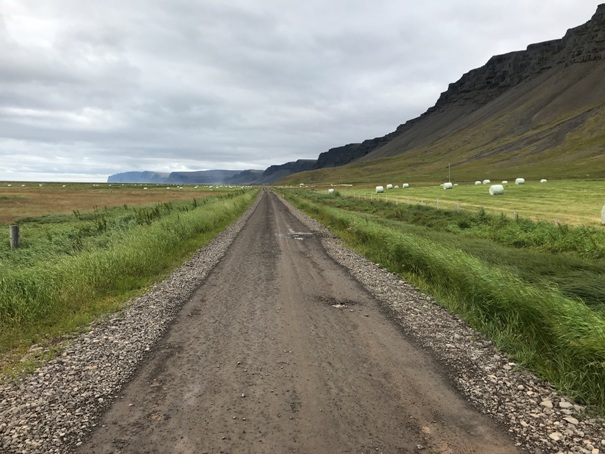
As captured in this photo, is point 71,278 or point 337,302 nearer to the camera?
point 337,302

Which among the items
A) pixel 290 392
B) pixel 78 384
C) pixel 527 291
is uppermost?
pixel 527 291

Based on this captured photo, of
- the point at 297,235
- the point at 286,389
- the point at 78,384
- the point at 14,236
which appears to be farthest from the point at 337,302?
the point at 14,236

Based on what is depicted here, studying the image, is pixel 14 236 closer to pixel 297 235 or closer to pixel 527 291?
pixel 297 235

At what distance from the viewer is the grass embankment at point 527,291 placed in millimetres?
6102

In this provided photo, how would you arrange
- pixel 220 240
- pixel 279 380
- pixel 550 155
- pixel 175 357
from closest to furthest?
1. pixel 279 380
2. pixel 175 357
3. pixel 220 240
4. pixel 550 155

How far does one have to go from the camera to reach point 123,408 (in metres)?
5.45

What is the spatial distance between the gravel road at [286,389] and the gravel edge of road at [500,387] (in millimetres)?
24

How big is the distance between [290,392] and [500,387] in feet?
10.7

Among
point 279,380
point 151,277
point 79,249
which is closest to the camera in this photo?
point 279,380

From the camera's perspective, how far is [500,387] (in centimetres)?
597

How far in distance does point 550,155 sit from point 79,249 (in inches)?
6737

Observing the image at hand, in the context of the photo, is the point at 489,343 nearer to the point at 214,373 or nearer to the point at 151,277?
the point at 214,373

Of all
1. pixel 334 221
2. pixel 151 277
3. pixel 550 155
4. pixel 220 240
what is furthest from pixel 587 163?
pixel 151 277

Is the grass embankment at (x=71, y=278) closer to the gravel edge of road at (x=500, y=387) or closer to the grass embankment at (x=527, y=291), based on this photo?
the gravel edge of road at (x=500, y=387)
